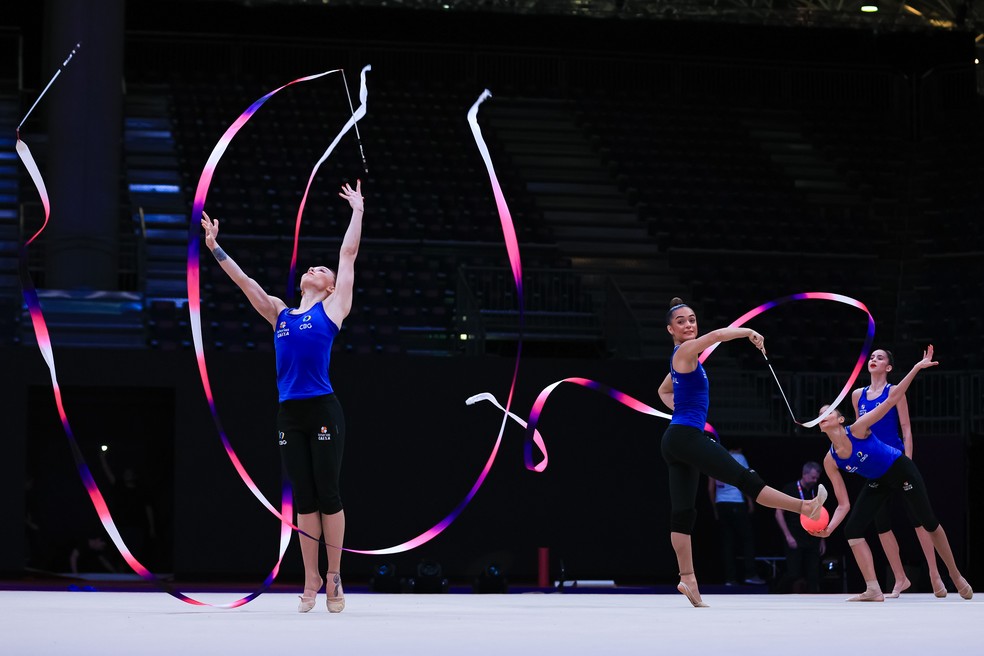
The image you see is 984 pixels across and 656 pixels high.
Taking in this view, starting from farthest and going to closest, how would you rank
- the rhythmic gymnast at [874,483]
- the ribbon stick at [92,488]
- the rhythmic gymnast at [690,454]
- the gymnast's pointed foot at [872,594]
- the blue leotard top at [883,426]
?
the blue leotard top at [883,426] → the rhythmic gymnast at [874,483] → the gymnast's pointed foot at [872,594] → the rhythmic gymnast at [690,454] → the ribbon stick at [92,488]

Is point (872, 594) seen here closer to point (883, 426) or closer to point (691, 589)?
point (883, 426)

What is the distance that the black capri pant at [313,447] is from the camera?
6.68m

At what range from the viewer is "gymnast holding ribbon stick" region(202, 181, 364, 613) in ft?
→ 21.9

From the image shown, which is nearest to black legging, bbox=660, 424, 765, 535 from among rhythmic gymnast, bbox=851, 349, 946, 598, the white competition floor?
the white competition floor

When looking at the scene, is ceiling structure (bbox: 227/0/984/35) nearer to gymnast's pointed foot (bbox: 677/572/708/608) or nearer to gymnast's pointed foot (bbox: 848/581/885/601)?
gymnast's pointed foot (bbox: 848/581/885/601)

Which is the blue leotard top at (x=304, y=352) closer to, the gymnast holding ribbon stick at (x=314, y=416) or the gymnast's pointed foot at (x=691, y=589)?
the gymnast holding ribbon stick at (x=314, y=416)

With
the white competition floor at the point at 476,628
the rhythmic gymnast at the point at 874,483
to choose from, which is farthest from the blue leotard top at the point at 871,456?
the white competition floor at the point at 476,628

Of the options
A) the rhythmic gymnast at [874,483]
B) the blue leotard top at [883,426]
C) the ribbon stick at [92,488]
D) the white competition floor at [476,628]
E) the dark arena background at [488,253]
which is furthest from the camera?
the dark arena background at [488,253]

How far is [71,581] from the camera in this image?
13031 millimetres

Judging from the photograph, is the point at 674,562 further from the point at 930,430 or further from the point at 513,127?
the point at 513,127

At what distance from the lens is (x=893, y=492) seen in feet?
30.6

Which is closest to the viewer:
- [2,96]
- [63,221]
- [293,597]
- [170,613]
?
[170,613]

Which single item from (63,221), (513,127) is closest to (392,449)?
(63,221)

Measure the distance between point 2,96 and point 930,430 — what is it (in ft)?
46.2
